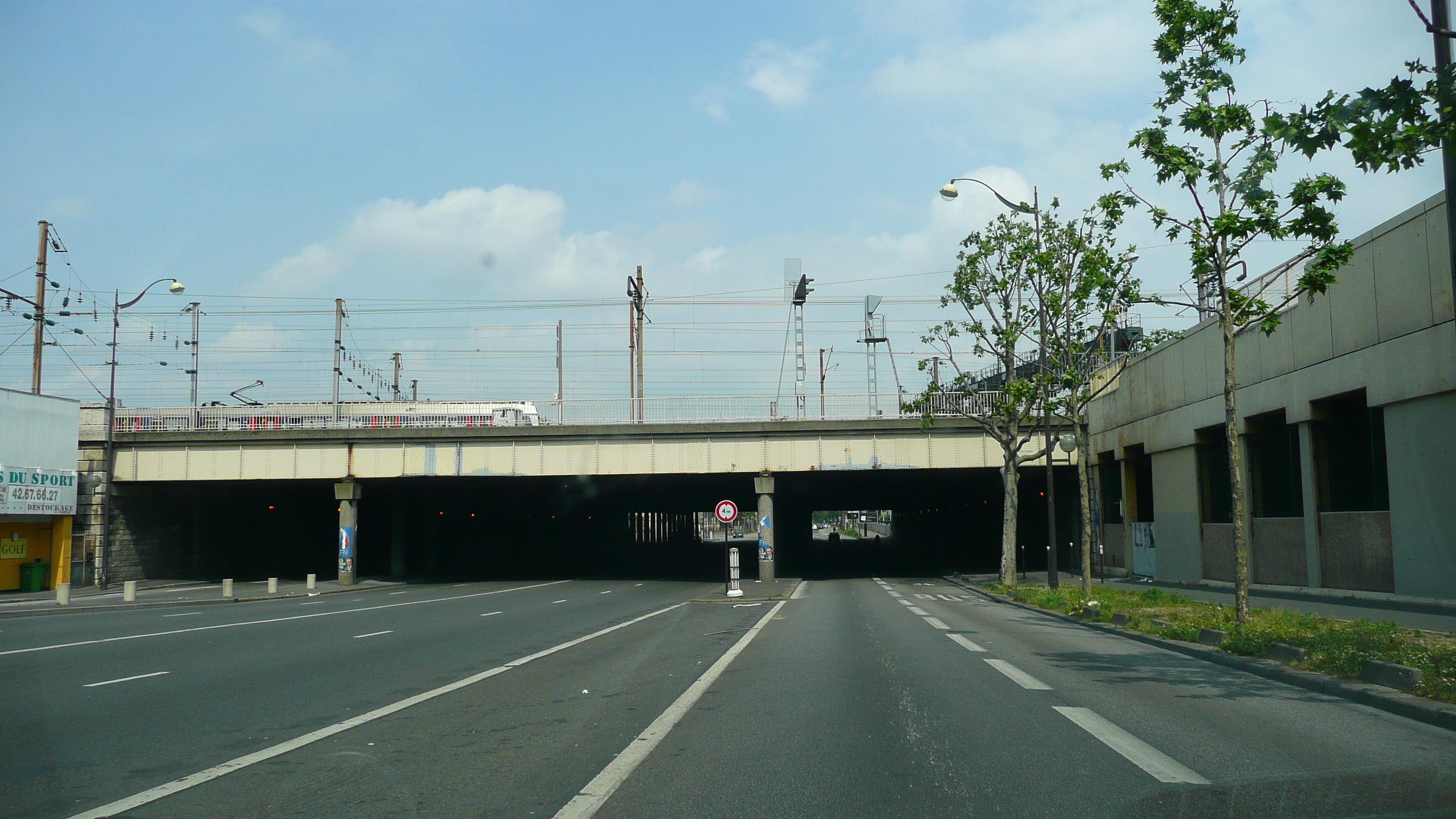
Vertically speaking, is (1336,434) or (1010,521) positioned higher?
(1336,434)

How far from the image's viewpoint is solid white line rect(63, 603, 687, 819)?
5.94m

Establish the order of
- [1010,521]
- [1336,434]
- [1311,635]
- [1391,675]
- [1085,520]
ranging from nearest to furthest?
[1391,675]
[1311,635]
[1336,434]
[1085,520]
[1010,521]

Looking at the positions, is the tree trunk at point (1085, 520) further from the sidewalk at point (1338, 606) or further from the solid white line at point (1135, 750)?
the solid white line at point (1135, 750)

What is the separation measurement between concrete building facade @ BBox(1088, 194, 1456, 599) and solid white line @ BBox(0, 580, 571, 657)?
20589mm

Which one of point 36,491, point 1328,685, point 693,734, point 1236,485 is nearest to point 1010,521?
point 1236,485

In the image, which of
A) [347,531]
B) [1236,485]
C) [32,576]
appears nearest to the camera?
[1236,485]

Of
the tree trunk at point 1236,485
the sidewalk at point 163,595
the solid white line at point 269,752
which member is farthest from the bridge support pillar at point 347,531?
the tree trunk at point 1236,485

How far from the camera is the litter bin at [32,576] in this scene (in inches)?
1313

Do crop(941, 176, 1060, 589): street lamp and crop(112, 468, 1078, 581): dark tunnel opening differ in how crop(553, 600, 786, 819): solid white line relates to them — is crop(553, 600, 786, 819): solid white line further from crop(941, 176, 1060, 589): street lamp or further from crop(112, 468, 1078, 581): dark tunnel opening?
crop(112, 468, 1078, 581): dark tunnel opening

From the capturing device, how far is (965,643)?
48.7 feet

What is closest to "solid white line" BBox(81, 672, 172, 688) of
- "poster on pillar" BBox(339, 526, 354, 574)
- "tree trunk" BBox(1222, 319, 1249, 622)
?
"tree trunk" BBox(1222, 319, 1249, 622)

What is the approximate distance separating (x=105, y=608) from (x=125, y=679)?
17.0 m

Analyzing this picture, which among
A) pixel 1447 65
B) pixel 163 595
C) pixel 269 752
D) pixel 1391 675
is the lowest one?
pixel 163 595

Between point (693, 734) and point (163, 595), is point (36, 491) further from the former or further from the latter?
point (693, 734)
